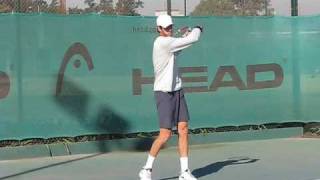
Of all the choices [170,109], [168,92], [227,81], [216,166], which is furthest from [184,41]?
[227,81]

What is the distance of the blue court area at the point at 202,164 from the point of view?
869 centimetres

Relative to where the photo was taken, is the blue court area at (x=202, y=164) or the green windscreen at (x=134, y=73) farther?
the green windscreen at (x=134, y=73)

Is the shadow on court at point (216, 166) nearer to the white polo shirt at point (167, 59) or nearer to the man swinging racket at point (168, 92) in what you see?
the man swinging racket at point (168, 92)

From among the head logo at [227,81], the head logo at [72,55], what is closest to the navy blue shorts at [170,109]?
the head logo at [72,55]

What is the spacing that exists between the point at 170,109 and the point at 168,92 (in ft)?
0.65

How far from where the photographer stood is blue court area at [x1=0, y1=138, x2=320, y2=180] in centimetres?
869

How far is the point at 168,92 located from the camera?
8.05 meters

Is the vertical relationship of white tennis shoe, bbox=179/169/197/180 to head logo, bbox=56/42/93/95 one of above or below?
below

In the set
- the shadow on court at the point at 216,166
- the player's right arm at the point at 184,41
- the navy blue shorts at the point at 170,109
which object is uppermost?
the player's right arm at the point at 184,41

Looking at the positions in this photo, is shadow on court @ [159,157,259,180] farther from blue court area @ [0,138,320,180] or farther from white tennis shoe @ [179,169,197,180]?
white tennis shoe @ [179,169,197,180]

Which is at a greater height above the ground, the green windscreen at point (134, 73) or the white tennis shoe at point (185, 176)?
the green windscreen at point (134, 73)

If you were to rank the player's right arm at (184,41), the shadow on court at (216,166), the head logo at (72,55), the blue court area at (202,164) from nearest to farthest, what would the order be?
the player's right arm at (184,41) → the blue court area at (202,164) → the shadow on court at (216,166) → the head logo at (72,55)


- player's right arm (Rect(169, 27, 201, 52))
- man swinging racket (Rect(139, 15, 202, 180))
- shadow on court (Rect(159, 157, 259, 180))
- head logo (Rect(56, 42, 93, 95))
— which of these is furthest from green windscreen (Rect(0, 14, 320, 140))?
player's right arm (Rect(169, 27, 201, 52))

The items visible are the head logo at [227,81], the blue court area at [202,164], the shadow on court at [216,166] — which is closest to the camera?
the blue court area at [202,164]
